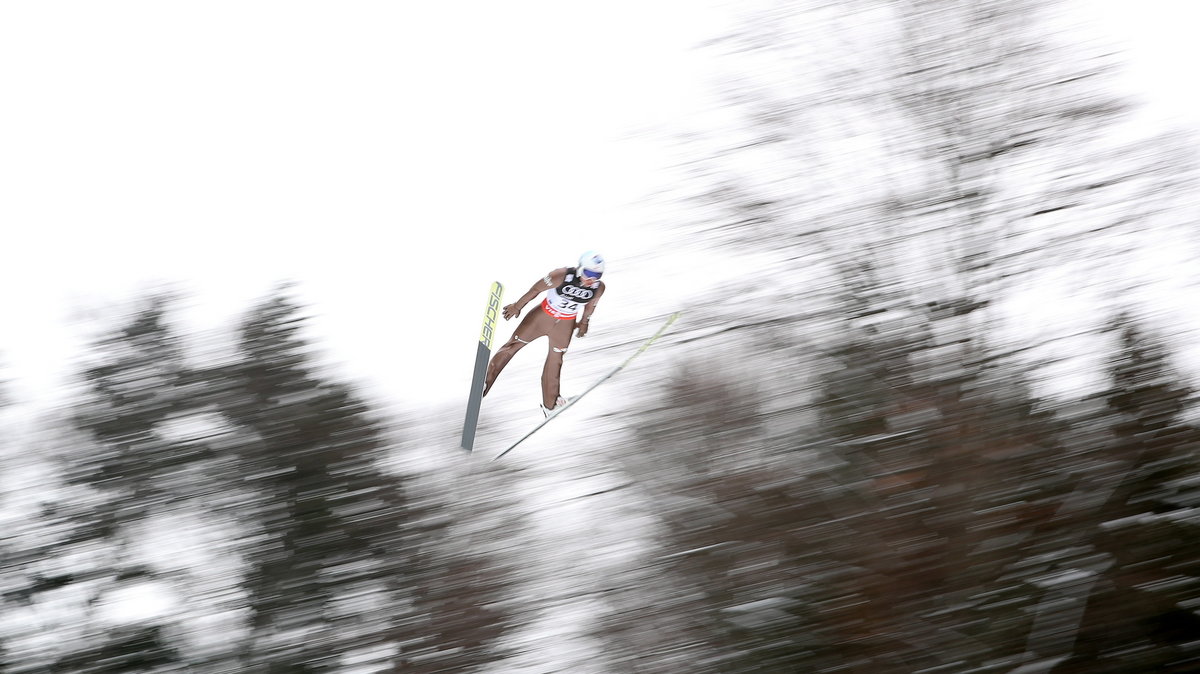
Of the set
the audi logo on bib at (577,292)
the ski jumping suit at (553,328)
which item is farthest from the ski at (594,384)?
the audi logo on bib at (577,292)

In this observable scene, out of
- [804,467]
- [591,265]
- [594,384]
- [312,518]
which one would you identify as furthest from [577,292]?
[312,518]

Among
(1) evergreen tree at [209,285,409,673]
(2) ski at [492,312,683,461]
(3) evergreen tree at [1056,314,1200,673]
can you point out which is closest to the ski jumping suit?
(2) ski at [492,312,683,461]

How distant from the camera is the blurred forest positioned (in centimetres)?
691

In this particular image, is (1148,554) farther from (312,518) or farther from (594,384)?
(312,518)

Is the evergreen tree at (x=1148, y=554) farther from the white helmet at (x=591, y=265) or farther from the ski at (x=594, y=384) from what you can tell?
the white helmet at (x=591, y=265)

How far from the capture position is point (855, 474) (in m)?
7.84

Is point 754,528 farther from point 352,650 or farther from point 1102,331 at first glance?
point 352,650

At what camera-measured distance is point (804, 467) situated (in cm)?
807

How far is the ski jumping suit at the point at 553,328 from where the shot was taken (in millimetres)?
8578

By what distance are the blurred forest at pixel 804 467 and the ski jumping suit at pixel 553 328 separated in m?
0.79

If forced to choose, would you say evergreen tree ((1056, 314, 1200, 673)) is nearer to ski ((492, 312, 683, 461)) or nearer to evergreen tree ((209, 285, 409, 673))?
ski ((492, 312, 683, 461))

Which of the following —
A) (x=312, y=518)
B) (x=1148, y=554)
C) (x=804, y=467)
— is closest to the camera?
(x=1148, y=554)

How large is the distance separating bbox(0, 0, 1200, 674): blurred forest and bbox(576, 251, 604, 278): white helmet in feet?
3.27

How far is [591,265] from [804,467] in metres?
2.53
